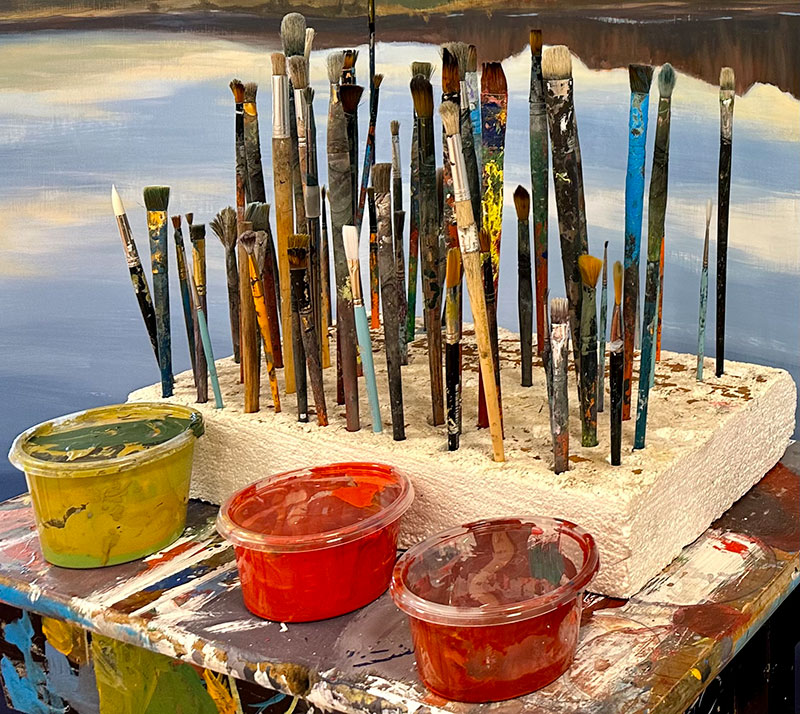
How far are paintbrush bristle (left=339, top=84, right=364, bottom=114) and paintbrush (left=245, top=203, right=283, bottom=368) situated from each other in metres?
0.16

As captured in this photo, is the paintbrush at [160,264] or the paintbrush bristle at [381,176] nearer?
the paintbrush bristle at [381,176]

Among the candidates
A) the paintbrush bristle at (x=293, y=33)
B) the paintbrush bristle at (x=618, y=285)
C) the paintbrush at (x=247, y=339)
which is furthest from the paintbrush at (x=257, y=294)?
the paintbrush bristle at (x=618, y=285)

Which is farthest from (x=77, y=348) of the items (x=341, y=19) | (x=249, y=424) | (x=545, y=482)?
(x=545, y=482)

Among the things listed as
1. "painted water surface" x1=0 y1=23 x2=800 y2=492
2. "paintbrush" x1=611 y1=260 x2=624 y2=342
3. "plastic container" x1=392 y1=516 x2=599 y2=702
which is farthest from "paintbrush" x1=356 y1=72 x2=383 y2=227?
"painted water surface" x1=0 y1=23 x2=800 y2=492

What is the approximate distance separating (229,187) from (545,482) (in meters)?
1.40

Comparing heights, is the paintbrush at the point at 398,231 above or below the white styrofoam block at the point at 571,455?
above

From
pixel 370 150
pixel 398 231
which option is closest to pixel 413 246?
pixel 398 231

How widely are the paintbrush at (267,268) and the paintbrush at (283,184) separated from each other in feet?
0.07

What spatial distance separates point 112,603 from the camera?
3.79ft

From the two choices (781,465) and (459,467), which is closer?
(459,467)

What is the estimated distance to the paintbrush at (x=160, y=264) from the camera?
4.44ft

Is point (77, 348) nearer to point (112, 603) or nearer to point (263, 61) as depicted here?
point (263, 61)

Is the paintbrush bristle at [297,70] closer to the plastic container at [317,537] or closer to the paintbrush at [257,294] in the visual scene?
the paintbrush at [257,294]

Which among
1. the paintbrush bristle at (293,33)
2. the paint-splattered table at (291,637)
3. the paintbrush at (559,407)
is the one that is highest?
the paintbrush bristle at (293,33)
